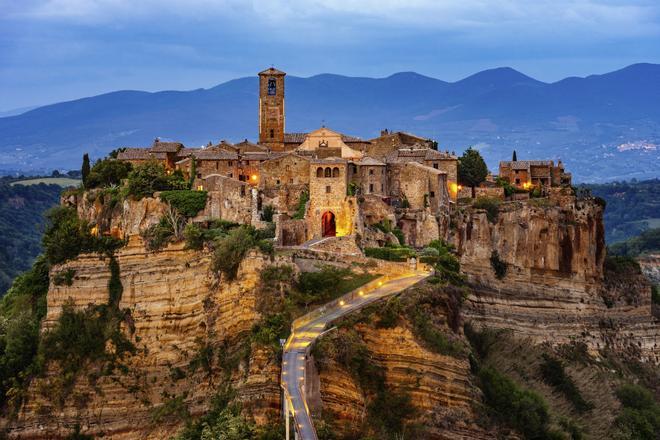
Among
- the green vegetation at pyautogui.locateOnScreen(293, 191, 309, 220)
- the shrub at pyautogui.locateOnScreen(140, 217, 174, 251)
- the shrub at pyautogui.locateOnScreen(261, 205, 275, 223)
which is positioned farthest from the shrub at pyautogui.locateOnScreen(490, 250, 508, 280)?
the shrub at pyautogui.locateOnScreen(140, 217, 174, 251)

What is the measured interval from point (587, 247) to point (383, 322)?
1188 inches

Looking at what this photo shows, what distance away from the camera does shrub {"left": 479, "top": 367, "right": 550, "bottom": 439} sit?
54.0 metres

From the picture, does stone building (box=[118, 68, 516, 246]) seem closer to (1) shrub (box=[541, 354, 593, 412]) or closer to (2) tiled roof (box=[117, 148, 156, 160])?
(2) tiled roof (box=[117, 148, 156, 160])

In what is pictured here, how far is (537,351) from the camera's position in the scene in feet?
233

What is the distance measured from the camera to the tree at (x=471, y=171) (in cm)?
7512

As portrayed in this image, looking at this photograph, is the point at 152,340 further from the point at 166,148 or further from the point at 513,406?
the point at 513,406

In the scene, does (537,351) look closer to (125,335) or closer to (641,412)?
(641,412)

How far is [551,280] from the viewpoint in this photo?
250ft

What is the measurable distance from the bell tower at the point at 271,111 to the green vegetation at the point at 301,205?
11.7 meters

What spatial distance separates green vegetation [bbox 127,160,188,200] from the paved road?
1608 cm

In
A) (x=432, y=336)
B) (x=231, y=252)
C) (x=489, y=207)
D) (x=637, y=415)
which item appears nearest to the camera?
(x=432, y=336)

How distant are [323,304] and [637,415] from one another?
23725 millimetres

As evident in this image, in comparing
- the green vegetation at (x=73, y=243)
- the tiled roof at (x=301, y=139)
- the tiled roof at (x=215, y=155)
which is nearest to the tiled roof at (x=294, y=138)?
the tiled roof at (x=301, y=139)

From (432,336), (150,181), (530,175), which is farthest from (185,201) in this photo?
(530,175)
